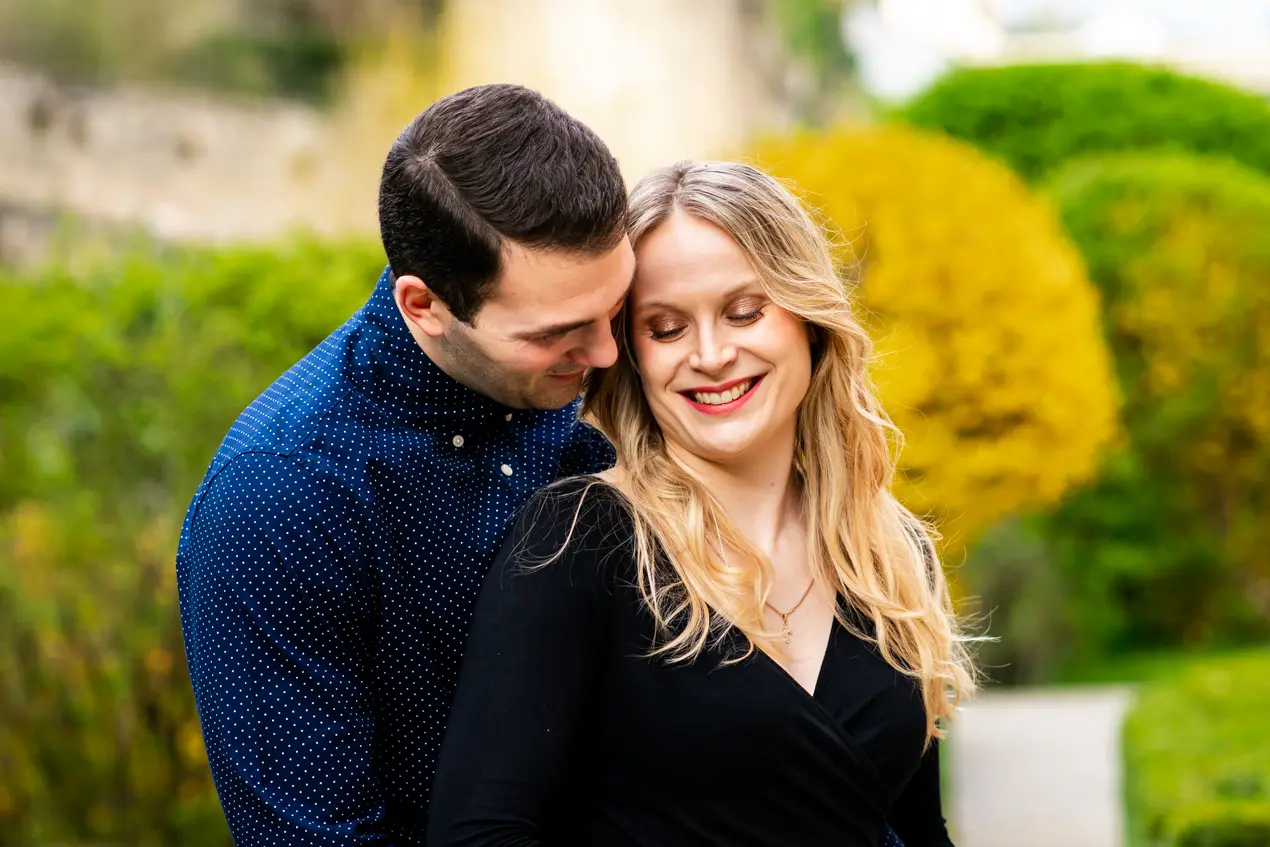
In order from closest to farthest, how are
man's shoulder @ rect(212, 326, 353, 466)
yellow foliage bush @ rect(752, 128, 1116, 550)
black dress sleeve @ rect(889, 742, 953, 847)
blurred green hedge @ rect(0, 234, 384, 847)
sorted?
1. man's shoulder @ rect(212, 326, 353, 466)
2. black dress sleeve @ rect(889, 742, 953, 847)
3. blurred green hedge @ rect(0, 234, 384, 847)
4. yellow foliage bush @ rect(752, 128, 1116, 550)

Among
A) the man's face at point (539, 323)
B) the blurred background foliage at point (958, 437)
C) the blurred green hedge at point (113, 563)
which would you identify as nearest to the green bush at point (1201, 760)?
the blurred background foliage at point (958, 437)

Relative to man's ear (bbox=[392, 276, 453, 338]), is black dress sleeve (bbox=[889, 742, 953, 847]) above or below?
below

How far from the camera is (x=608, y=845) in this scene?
1998 mm

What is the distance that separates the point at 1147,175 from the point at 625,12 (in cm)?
510

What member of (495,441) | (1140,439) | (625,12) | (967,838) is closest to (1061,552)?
(1140,439)

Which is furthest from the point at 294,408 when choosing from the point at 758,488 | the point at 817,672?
the point at 817,672

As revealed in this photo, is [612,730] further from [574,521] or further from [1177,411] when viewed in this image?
[1177,411]

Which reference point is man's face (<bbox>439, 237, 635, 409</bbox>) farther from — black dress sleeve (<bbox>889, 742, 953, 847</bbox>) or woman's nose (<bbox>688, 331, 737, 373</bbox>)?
black dress sleeve (<bbox>889, 742, 953, 847</bbox>)

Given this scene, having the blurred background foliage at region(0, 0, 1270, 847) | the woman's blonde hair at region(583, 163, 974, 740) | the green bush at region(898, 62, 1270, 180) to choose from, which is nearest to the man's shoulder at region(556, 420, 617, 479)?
the woman's blonde hair at region(583, 163, 974, 740)

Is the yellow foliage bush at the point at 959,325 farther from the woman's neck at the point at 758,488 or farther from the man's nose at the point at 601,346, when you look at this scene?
the man's nose at the point at 601,346

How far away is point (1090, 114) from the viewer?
1362 cm

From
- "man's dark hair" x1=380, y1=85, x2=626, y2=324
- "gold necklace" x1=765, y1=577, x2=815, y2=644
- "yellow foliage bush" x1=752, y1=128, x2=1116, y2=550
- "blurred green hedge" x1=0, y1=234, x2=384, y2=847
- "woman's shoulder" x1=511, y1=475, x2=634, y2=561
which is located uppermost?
"yellow foliage bush" x1=752, y1=128, x2=1116, y2=550

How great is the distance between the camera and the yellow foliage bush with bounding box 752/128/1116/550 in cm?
618

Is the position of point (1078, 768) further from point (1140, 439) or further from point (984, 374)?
point (1140, 439)
